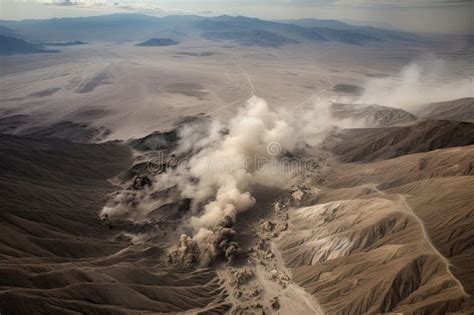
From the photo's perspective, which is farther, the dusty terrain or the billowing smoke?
the billowing smoke

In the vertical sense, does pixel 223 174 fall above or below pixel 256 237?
above

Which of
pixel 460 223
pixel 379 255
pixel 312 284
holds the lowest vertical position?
pixel 312 284

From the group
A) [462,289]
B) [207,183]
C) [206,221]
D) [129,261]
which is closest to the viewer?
[462,289]

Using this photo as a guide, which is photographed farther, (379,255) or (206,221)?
(206,221)

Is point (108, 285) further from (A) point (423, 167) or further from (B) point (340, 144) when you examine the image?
(B) point (340, 144)

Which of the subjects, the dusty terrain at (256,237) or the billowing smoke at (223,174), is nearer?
the dusty terrain at (256,237)

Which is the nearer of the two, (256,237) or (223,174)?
(256,237)

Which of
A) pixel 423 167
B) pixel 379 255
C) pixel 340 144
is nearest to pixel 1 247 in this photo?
pixel 379 255

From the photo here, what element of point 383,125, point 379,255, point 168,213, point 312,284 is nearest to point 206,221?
point 168,213

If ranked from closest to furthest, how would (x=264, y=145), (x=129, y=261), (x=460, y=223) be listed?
(x=460, y=223), (x=129, y=261), (x=264, y=145)

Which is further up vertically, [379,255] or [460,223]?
[460,223]
